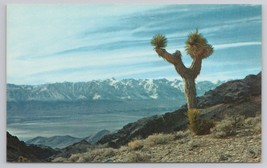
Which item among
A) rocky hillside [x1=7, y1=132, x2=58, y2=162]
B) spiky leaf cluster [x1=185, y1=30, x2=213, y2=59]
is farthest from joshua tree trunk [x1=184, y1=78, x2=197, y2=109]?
rocky hillside [x1=7, y1=132, x2=58, y2=162]

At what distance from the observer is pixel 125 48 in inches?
167

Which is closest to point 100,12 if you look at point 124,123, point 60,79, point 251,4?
point 60,79

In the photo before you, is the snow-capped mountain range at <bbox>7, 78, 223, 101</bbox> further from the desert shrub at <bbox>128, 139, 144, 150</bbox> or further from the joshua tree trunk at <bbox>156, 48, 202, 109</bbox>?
the desert shrub at <bbox>128, 139, 144, 150</bbox>

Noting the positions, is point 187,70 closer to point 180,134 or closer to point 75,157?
point 180,134

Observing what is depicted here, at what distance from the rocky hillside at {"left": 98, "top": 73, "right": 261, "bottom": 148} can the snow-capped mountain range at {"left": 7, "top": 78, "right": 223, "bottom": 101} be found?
0.29 feet

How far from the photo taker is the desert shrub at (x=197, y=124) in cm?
422

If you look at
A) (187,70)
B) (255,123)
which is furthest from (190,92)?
(255,123)

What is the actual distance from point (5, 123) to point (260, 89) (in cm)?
185

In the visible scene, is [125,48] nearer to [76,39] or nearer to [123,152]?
[76,39]

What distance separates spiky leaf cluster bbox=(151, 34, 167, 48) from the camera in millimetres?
4219

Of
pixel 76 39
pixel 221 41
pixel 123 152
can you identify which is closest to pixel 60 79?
pixel 76 39

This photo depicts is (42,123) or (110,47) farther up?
(110,47)

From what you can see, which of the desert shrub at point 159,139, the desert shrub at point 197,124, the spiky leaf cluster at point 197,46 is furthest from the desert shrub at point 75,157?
the spiky leaf cluster at point 197,46

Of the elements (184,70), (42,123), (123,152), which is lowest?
(123,152)
